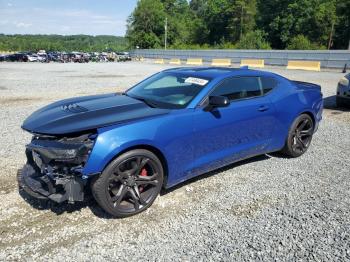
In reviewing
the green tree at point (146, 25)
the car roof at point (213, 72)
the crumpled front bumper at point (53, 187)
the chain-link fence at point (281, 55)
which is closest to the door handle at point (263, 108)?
the car roof at point (213, 72)

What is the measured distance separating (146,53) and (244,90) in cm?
5573

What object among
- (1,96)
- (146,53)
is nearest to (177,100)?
(1,96)

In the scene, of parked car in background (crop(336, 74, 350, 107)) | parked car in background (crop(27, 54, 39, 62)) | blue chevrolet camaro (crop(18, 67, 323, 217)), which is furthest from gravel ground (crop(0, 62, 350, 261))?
parked car in background (crop(27, 54, 39, 62))

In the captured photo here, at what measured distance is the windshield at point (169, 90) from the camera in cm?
430

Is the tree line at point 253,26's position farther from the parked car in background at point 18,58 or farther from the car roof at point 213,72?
the car roof at point 213,72

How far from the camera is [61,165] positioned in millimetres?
3428

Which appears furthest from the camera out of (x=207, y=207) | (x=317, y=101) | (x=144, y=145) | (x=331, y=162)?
(x=317, y=101)

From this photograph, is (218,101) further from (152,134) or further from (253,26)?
(253,26)

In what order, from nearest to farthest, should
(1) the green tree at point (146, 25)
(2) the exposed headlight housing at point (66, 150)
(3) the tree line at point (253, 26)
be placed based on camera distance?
(2) the exposed headlight housing at point (66, 150) → (3) the tree line at point (253, 26) → (1) the green tree at point (146, 25)

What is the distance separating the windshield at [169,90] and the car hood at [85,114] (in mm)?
207

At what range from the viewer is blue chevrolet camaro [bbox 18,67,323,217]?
11.1 ft

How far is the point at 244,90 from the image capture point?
4812 millimetres

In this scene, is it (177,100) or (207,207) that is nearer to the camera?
(207,207)

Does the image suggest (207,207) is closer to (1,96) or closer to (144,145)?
(144,145)
